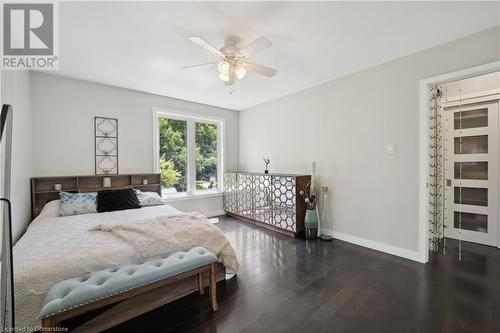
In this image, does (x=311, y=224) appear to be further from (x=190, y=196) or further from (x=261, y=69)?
(x=190, y=196)

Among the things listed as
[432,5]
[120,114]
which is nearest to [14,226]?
[120,114]

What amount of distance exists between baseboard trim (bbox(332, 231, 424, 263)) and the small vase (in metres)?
0.36

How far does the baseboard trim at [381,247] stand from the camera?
107 inches

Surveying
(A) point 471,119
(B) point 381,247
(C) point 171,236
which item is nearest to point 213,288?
(C) point 171,236

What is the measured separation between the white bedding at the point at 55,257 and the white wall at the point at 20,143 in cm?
35

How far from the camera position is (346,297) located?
6.55 ft

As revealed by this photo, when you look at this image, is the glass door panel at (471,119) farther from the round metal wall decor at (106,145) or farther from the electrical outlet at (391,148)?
the round metal wall decor at (106,145)

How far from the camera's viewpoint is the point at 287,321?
1.71 m

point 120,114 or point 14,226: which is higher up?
point 120,114

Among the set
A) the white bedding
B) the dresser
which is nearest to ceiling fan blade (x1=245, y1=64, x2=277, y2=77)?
the dresser

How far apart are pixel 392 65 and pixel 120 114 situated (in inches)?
171

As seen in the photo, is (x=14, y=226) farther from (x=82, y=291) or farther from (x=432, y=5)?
(x=432, y=5)

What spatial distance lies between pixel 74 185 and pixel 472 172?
20.2 ft

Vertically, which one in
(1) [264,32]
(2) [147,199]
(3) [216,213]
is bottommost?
(3) [216,213]
